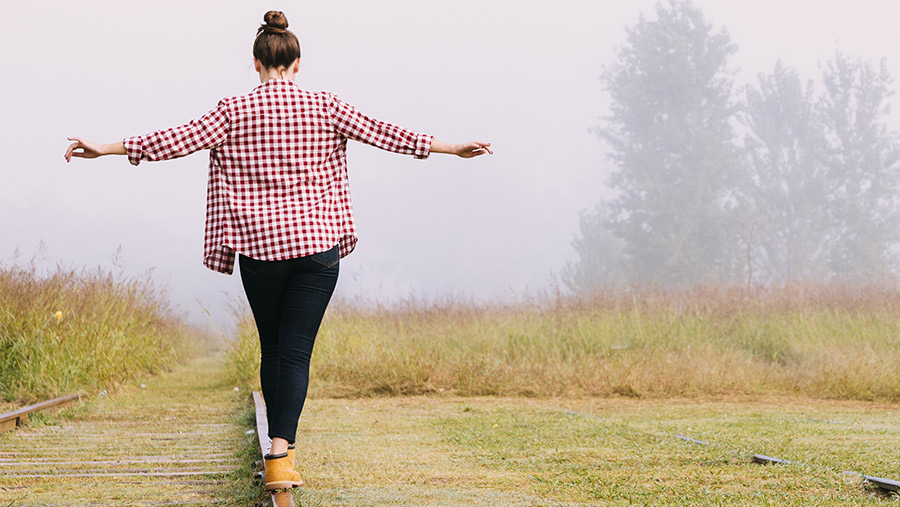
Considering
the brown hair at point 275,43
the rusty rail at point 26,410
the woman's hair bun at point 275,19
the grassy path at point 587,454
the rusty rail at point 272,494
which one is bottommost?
the grassy path at point 587,454

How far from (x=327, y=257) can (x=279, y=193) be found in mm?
272

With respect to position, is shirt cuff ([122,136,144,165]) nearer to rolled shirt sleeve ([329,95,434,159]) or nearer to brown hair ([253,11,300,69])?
brown hair ([253,11,300,69])

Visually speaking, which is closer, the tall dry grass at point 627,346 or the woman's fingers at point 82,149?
the woman's fingers at point 82,149

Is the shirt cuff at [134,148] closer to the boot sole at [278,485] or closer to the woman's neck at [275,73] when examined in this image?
the woman's neck at [275,73]

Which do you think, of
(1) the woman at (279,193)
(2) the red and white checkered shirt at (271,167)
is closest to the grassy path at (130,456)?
(1) the woman at (279,193)

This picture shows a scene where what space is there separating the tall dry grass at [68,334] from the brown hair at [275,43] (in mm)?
5000

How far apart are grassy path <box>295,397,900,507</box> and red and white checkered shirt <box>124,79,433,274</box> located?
0.90m

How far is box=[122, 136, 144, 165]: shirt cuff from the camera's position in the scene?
314 cm

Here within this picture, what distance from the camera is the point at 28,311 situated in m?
7.58

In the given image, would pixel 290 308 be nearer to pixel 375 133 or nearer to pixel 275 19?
pixel 375 133

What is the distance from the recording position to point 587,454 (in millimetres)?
4547

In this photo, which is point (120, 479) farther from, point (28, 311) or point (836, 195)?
point (836, 195)

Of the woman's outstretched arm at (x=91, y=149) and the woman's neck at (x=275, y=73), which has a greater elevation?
the woman's neck at (x=275, y=73)

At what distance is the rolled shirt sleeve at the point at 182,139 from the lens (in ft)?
10.1
